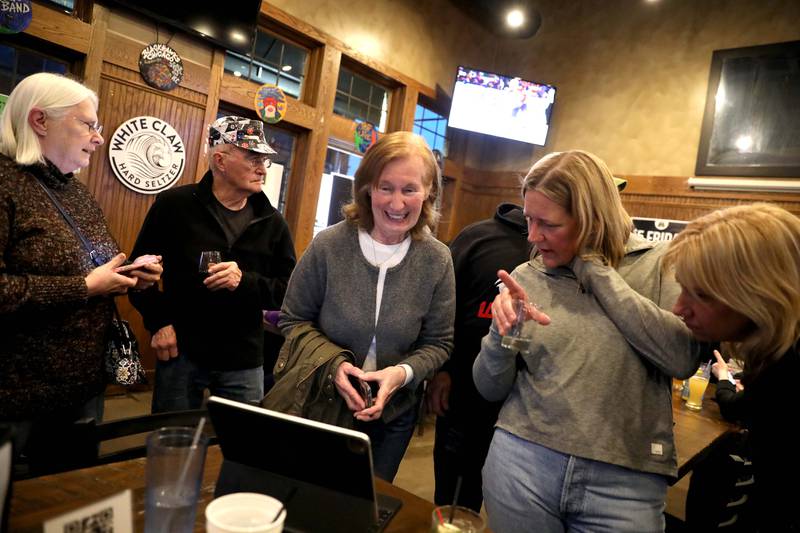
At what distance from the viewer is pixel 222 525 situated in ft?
2.13

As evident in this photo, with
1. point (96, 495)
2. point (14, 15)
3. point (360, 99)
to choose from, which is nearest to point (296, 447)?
point (96, 495)

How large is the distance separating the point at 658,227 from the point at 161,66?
16.7 ft

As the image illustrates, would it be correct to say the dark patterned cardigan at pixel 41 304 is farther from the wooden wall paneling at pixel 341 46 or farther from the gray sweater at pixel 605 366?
the wooden wall paneling at pixel 341 46

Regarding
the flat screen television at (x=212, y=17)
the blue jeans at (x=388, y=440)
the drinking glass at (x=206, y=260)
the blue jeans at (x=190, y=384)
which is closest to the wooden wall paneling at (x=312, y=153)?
the flat screen television at (x=212, y=17)

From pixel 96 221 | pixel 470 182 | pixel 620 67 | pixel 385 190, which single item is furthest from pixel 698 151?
pixel 96 221

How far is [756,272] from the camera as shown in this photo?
1.00 m

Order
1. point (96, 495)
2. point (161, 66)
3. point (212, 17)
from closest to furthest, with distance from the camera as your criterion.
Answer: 1. point (96, 495)
2. point (161, 66)
3. point (212, 17)

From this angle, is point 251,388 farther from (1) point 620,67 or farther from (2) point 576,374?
(1) point 620,67

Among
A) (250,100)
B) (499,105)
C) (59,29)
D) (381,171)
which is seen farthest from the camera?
(499,105)

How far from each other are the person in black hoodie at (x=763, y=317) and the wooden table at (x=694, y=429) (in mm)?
592

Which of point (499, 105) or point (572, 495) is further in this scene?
point (499, 105)

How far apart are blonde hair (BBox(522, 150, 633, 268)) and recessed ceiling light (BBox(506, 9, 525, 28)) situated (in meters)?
5.28

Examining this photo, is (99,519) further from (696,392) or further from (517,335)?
(696,392)

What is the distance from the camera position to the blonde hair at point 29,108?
1.53 m
